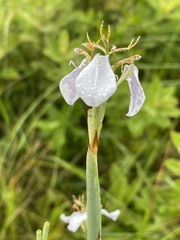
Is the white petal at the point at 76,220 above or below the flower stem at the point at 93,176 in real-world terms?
above

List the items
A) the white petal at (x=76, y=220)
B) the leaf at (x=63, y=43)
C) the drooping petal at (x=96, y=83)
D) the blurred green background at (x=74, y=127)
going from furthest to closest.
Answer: the leaf at (x=63, y=43)
the blurred green background at (x=74, y=127)
the white petal at (x=76, y=220)
the drooping petal at (x=96, y=83)

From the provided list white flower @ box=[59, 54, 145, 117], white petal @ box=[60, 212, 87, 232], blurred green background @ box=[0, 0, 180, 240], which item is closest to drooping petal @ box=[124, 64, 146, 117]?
white flower @ box=[59, 54, 145, 117]

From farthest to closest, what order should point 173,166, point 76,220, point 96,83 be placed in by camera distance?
point 173,166
point 76,220
point 96,83

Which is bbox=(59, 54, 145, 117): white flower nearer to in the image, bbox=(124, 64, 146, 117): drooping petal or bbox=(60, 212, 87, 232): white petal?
bbox=(124, 64, 146, 117): drooping petal

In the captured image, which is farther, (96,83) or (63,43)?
(63,43)

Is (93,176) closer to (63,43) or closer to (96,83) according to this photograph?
(96,83)

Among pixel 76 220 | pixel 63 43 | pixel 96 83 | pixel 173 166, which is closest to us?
pixel 96 83

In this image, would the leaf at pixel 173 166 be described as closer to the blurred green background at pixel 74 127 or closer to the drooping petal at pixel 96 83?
the blurred green background at pixel 74 127

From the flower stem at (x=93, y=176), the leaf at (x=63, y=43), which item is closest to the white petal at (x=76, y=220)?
the flower stem at (x=93, y=176)

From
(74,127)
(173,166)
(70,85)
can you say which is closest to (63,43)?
(74,127)
